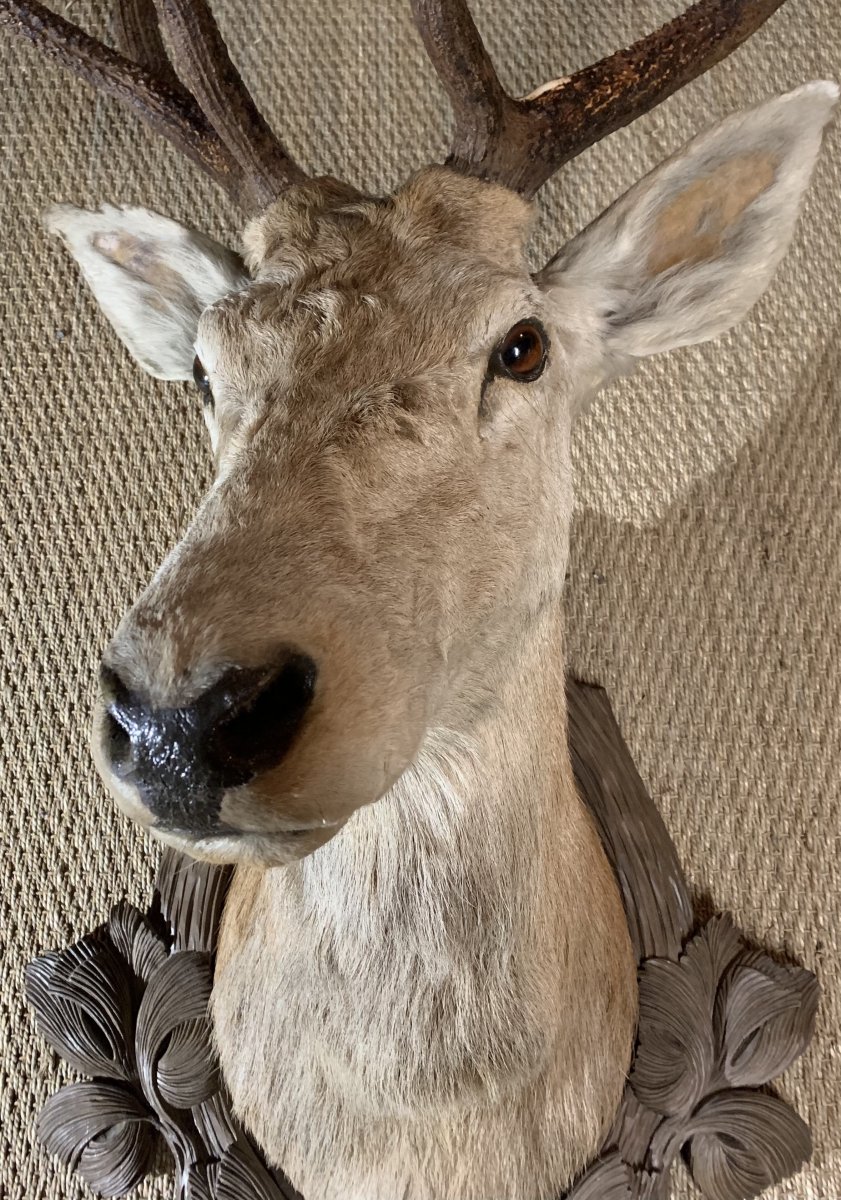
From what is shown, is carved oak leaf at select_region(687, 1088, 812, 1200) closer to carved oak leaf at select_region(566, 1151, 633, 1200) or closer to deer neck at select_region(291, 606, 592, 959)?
carved oak leaf at select_region(566, 1151, 633, 1200)

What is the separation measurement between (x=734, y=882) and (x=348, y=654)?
84cm

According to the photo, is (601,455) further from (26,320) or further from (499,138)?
(26,320)

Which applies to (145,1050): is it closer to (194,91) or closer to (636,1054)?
(636,1054)

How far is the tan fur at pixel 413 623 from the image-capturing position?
55cm

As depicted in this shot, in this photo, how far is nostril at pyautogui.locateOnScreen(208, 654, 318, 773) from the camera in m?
0.49

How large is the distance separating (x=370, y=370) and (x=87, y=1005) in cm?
86

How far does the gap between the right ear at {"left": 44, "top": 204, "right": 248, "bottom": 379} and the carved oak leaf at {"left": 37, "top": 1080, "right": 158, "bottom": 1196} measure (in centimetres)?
87

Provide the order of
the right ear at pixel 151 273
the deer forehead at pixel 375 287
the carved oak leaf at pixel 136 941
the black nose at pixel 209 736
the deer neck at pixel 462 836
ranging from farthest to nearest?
the carved oak leaf at pixel 136 941, the right ear at pixel 151 273, the deer neck at pixel 462 836, the deer forehead at pixel 375 287, the black nose at pixel 209 736

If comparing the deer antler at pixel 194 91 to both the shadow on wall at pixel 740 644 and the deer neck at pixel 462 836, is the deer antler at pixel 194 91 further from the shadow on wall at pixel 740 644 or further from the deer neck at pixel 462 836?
the shadow on wall at pixel 740 644

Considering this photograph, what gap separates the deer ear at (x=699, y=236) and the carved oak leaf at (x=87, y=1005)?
937mm

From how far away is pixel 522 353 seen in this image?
2.64 ft

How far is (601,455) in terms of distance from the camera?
130 centimetres

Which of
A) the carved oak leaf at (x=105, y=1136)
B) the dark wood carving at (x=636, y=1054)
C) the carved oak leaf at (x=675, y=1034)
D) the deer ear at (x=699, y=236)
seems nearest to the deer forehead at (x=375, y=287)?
the deer ear at (x=699, y=236)

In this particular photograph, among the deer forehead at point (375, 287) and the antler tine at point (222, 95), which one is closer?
the deer forehead at point (375, 287)
